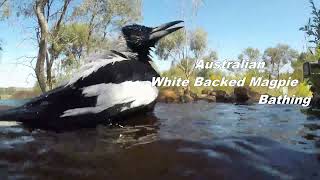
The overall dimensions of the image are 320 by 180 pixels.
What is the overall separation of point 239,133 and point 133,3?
23708 mm

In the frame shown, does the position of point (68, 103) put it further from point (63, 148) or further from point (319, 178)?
point (319, 178)

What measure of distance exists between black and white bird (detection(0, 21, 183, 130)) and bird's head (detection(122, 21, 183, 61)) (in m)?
0.39

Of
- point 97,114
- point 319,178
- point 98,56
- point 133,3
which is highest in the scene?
point 133,3

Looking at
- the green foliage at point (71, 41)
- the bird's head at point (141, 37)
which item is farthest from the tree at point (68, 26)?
the bird's head at point (141, 37)

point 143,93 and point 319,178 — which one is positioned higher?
point 143,93

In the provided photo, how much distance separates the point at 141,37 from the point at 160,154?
2157 millimetres

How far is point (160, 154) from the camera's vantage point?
247 centimetres

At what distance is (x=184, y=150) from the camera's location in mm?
2539

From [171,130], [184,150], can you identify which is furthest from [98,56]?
[184,150]

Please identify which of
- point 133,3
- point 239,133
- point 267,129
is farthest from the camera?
point 133,3

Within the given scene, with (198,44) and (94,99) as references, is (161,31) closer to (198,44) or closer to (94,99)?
(94,99)

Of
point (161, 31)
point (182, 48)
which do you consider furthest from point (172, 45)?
point (161, 31)

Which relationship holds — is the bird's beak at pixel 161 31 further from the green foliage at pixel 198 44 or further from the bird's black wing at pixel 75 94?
the green foliage at pixel 198 44

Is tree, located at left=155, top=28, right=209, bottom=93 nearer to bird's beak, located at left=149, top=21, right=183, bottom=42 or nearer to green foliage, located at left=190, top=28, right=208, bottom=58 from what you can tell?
green foliage, located at left=190, top=28, right=208, bottom=58
